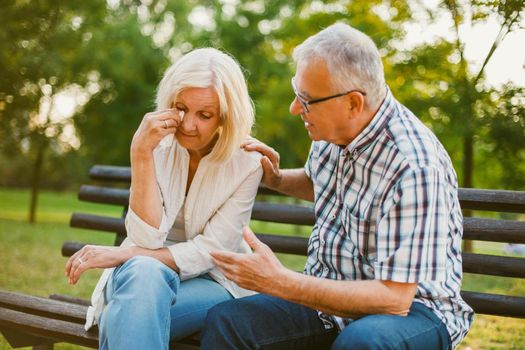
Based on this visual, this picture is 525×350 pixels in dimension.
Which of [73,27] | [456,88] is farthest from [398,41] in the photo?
[73,27]

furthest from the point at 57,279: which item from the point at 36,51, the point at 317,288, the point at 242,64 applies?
the point at 242,64

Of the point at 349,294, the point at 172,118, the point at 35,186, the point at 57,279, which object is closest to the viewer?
the point at 349,294

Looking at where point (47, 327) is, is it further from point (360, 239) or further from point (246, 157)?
point (360, 239)

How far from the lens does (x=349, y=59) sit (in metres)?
2.40

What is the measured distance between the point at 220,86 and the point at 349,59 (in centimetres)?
77

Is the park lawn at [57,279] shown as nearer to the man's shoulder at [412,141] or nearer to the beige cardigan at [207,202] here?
the beige cardigan at [207,202]

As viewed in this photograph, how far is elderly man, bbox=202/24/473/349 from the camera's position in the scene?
2.21 m

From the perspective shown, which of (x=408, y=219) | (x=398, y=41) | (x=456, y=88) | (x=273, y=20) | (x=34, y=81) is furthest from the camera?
(x=273, y=20)

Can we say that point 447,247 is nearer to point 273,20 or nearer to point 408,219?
point 408,219

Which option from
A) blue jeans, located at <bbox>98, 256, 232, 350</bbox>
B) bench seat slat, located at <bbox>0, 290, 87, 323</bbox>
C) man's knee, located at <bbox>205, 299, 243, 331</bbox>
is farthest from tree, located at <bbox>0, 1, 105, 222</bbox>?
man's knee, located at <bbox>205, 299, 243, 331</bbox>

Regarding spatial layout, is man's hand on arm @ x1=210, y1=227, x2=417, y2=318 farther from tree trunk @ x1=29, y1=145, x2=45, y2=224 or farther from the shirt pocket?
tree trunk @ x1=29, y1=145, x2=45, y2=224

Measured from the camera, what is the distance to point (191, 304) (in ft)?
9.05

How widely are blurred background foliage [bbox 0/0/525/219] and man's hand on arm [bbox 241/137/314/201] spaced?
1.97ft

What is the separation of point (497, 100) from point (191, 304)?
5136mm
